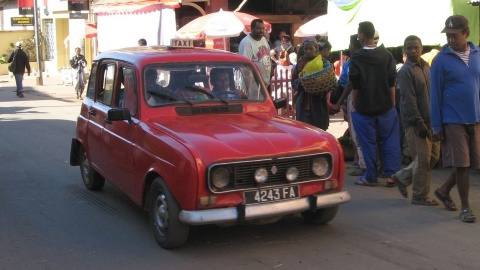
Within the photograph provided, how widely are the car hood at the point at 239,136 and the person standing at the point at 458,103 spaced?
1.32m

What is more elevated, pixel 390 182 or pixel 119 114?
pixel 119 114

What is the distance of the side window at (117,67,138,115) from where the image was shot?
711 cm

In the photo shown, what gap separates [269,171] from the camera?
19.6ft

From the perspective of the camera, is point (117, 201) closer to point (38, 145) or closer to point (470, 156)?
point (470, 156)

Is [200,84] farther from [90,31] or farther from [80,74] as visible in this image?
[90,31]

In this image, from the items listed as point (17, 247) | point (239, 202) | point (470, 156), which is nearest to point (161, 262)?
point (239, 202)

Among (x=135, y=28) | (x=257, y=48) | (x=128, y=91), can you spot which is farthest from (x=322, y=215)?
(x=135, y=28)

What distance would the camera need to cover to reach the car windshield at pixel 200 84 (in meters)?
7.07

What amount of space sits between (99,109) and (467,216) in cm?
423

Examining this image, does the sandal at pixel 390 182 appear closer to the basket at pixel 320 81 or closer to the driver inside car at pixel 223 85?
the basket at pixel 320 81

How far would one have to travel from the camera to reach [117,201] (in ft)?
27.0

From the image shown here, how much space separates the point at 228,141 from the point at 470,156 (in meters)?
2.53

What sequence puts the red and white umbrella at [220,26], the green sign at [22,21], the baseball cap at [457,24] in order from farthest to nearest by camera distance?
the green sign at [22,21] < the red and white umbrella at [220,26] < the baseball cap at [457,24]

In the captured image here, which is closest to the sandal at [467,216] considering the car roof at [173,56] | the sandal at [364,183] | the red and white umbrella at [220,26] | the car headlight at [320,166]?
the car headlight at [320,166]
